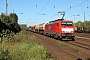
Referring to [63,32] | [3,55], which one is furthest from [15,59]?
[63,32]

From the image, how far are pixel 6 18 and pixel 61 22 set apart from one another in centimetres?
1586

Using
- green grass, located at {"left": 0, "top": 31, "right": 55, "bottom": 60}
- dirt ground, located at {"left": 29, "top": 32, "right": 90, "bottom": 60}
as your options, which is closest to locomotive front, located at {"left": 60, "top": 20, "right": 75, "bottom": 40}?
dirt ground, located at {"left": 29, "top": 32, "right": 90, "bottom": 60}

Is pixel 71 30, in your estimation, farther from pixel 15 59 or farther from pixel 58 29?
pixel 15 59

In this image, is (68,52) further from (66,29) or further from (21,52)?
(66,29)

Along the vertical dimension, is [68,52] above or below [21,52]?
below

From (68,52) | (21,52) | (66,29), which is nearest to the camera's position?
(21,52)

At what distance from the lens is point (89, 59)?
554 inches

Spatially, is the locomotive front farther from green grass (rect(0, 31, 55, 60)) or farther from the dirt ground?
green grass (rect(0, 31, 55, 60))

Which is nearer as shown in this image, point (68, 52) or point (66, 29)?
point (68, 52)

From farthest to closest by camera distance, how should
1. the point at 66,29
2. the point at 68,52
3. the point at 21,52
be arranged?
the point at 66,29 < the point at 68,52 < the point at 21,52

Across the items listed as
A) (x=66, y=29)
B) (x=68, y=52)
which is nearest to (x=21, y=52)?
(x=68, y=52)

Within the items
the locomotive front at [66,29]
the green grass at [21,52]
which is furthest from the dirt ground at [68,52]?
the locomotive front at [66,29]

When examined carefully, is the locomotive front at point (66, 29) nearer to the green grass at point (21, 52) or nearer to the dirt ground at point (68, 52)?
the dirt ground at point (68, 52)

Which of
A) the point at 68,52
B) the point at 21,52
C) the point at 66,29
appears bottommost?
the point at 68,52
